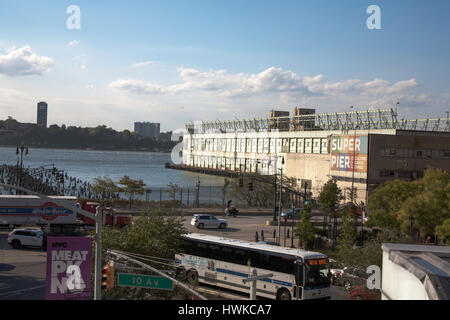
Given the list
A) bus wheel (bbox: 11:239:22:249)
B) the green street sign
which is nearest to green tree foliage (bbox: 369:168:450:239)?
the green street sign

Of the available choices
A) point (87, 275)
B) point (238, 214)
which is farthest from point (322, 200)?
point (87, 275)

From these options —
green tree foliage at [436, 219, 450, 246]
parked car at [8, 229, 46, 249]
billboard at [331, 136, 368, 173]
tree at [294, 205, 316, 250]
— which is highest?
billboard at [331, 136, 368, 173]

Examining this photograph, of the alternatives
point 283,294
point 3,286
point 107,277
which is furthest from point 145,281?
point 3,286

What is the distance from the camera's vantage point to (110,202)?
50656 millimetres

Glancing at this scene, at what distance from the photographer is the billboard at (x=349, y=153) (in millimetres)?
59719

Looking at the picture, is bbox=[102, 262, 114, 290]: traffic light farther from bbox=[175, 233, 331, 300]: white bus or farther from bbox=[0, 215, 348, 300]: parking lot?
bbox=[0, 215, 348, 300]: parking lot

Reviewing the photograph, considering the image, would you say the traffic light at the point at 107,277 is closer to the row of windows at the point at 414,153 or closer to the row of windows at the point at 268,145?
the row of windows at the point at 414,153

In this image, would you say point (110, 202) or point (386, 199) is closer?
point (386, 199)

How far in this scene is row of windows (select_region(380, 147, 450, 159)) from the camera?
60281 millimetres

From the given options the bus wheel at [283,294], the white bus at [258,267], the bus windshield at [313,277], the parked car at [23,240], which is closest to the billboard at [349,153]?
the parked car at [23,240]

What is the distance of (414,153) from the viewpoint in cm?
6150

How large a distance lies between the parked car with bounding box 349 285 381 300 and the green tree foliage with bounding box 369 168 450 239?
32.7ft
